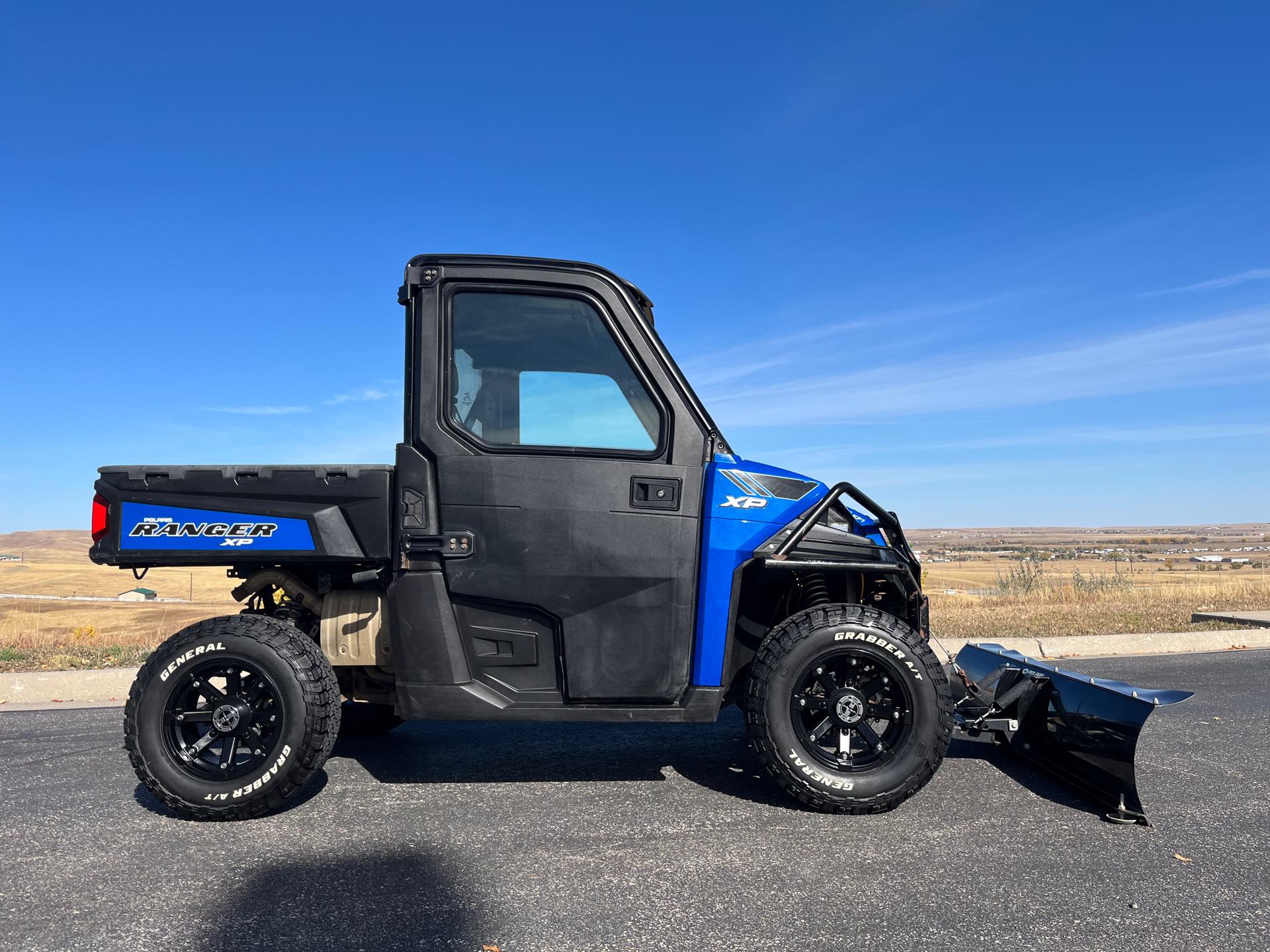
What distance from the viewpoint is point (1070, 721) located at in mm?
4215

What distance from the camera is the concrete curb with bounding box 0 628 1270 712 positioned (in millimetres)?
6930

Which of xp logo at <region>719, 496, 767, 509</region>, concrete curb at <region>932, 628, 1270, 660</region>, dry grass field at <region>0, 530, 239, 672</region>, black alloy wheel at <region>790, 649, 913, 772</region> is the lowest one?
dry grass field at <region>0, 530, 239, 672</region>

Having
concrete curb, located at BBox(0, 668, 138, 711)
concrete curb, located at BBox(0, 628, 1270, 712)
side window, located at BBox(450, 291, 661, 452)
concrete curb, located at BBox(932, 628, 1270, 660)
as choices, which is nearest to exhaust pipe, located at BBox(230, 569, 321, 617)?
side window, located at BBox(450, 291, 661, 452)

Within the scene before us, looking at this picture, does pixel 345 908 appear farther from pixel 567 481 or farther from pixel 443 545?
pixel 567 481

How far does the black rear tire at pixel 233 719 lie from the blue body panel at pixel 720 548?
1.72 m

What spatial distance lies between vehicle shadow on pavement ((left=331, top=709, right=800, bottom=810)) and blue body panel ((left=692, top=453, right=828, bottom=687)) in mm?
763

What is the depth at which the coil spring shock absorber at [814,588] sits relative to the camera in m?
4.37

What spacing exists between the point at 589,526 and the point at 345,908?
1766 millimetres

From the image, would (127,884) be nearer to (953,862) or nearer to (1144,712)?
(953,862)

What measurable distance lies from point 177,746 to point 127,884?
928 mm

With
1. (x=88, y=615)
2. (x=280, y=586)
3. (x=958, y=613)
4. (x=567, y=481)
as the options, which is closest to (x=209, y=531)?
(x=280, y=586)

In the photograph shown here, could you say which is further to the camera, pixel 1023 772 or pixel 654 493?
pixel 1023 772

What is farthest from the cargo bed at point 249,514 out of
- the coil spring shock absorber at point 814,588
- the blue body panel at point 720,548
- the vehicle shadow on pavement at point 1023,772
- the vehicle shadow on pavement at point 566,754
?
the vehicle shadow on pavement at point 1023,772

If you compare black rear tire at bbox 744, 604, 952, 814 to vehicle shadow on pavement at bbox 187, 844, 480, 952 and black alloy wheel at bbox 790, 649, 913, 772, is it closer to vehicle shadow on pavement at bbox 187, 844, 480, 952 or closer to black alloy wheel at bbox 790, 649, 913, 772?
black alloy wheel at bbox 790, 649, 913, 772
